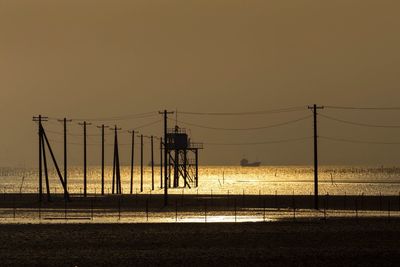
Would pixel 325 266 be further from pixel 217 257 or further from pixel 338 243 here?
pixel 338 243

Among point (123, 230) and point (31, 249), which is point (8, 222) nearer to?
point (123, 230)

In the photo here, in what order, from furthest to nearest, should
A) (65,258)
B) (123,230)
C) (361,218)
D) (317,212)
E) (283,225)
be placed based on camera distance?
1. (317,212)
2. (361,218)
3. (283,225)
4. (123,230)
5. (65,258)

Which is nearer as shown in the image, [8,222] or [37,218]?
[8,222]

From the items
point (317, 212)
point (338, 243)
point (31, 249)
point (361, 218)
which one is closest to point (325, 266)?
point (338, 243)

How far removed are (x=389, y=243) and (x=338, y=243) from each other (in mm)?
2782

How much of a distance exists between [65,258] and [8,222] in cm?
2630

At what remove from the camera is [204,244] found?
56156mm

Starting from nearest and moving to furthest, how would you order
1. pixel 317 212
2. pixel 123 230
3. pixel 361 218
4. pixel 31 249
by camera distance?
pixel 31 249
pixel 123 230
pixel 361 218
pixel 317 212

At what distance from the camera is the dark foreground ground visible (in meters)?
48.1

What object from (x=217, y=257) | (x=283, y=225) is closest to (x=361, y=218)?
(x=283, y=225)

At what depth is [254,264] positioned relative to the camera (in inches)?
1831

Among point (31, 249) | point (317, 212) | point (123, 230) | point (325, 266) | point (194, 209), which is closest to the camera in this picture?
point (325, 266)

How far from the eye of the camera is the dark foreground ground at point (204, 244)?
48.1 m

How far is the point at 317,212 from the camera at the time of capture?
90062mm
